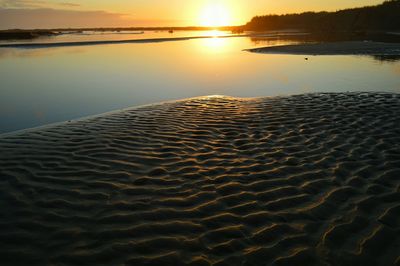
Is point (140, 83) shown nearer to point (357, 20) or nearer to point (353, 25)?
point (353, 25)

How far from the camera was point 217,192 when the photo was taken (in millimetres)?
6492

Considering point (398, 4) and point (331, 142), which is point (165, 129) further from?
point (398, 4)

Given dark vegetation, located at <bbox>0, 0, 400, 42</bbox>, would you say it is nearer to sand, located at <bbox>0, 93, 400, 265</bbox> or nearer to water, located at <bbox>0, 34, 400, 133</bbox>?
water, located at <bbox>0, 34, 400, 133</bbox>

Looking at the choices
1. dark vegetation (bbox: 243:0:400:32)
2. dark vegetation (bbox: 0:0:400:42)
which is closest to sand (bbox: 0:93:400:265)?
dark vegetation (bbox: 0:0:400:42)

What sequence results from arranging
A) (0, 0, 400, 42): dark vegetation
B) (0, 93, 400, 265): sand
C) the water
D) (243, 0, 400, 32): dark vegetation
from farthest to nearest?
1. (243, 0, 400, 32): dark vegetation
2. (0, 0, 400, 42): dark vegetation
3. the water
4. (0, 93, 400, 265): sand

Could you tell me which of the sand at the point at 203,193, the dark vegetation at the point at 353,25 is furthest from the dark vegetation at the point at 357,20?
the sand at the point at 203,193

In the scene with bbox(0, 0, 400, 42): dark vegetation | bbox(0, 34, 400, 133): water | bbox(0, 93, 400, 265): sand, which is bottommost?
bbox(0, 93, 400, 265): sand

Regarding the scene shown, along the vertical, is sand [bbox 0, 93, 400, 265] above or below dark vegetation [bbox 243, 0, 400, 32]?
below

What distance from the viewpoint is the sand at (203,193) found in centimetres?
479

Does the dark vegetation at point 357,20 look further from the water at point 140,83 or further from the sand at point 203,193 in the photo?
the sand at point 203,193

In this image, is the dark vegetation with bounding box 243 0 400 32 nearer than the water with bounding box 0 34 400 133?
No

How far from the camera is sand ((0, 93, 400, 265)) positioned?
4785 mm

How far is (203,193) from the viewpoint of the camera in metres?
6.45

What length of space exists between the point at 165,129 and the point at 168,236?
19.0 feet
